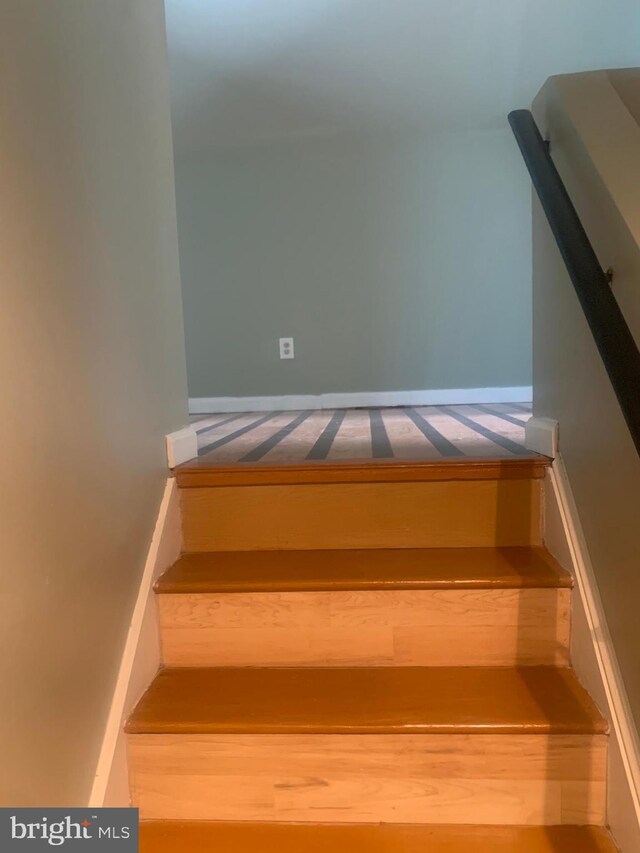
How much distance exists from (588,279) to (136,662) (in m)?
1.20

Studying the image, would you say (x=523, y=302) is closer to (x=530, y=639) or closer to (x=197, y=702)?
(x=530, y=639)

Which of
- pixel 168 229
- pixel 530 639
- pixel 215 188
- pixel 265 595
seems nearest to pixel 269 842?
pixel 265 595

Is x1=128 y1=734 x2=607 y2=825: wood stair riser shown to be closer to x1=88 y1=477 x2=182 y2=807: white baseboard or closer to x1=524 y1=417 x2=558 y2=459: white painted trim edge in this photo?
x1=88 y1=477 x2=182 y2=807: white baseboard

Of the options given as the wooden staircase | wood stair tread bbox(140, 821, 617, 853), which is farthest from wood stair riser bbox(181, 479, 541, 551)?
wood stair tread bbox(140, 821, 617, 853)

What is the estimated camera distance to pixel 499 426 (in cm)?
226

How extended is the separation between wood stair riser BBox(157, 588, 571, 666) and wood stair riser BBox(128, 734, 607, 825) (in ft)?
0.67

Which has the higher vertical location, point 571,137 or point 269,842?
point 571,137

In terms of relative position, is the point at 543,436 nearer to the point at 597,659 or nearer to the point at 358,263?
the point at 597,659

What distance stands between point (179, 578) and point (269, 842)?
548 mm

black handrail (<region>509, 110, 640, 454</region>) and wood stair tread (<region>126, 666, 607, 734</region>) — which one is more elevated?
black handrail (<region>509, 110, 640, 454</region>)

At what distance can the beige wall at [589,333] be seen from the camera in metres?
1.03

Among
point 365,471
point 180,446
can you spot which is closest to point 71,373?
point 180,446

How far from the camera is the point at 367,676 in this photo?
1234 millimetres

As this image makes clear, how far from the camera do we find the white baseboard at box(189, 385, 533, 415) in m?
3.52
